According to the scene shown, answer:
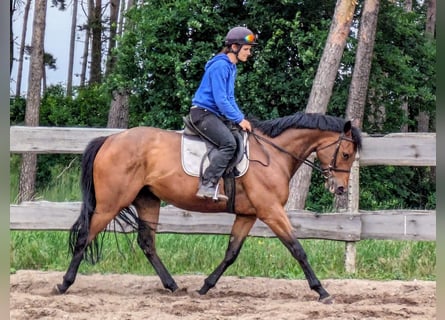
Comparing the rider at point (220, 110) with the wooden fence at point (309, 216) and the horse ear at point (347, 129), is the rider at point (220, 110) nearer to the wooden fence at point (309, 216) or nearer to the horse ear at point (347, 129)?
the horse ear at point (347, 129)

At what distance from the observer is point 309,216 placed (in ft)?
24.7

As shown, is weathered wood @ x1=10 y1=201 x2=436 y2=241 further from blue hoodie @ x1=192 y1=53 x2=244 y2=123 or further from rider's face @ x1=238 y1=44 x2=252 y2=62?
rider's face @ x1=238 y1=44 x2=252 y2=62

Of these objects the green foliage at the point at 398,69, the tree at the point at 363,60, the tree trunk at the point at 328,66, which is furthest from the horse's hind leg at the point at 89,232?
the green foliage at the point at 398,69

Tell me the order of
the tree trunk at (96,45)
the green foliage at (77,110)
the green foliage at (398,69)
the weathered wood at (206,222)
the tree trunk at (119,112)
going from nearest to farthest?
the weathered wood at (206,222) < the green foliage at (398,69) < the tree trunk at (119,112) < the green foliage at (77,110) < the tree trunk at (96,45)

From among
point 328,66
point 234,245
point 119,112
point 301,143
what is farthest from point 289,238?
point 119,112

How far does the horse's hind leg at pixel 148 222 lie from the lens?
668cm

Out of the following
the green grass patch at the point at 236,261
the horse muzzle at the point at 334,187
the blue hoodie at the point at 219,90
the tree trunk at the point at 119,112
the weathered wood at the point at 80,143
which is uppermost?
the tree trunk at the point at 119,112

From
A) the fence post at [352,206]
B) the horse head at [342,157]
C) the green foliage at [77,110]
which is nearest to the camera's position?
the horse head at [342,157]

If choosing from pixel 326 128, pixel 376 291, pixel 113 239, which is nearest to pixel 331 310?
pixel 376 291

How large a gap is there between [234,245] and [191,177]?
833 mm

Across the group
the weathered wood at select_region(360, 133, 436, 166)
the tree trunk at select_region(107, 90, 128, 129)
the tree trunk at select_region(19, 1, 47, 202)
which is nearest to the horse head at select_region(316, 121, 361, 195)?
the weathered wood at select_region(360, 133, 436, 166)

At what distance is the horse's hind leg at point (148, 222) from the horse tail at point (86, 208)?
48 centimetres

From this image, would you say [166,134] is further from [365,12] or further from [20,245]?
[365,12]

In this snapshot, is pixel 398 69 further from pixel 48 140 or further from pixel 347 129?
pixel 48 140
